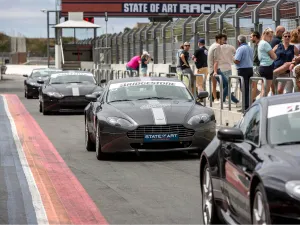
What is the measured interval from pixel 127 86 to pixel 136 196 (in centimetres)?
614

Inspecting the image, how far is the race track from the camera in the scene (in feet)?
32.1

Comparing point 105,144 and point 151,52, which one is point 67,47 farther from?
point 105,144

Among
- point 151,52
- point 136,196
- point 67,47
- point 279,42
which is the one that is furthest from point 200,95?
point 67,47

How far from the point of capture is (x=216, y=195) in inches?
339

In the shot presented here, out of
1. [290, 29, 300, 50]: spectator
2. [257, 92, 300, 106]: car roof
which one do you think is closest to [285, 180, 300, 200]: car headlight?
[257, 92, 300, 106]: car roof

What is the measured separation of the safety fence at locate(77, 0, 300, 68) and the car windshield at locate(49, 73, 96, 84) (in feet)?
12.2

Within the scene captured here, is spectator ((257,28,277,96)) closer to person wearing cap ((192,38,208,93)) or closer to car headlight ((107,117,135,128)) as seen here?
car headlight ((107,117,135,128))

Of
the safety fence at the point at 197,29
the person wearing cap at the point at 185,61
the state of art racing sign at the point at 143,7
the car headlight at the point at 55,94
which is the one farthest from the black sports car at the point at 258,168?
the state of art racing sign at the point at 143,7

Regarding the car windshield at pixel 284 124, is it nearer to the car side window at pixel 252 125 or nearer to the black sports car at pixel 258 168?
the black sports car at pixel 258 168

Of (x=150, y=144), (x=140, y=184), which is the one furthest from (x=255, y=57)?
(x=140, y=184)

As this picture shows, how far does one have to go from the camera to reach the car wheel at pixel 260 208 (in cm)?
673

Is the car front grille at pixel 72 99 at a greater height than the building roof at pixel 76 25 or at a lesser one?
lesser

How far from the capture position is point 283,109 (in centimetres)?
819

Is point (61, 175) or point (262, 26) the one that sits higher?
point (262, 26)
